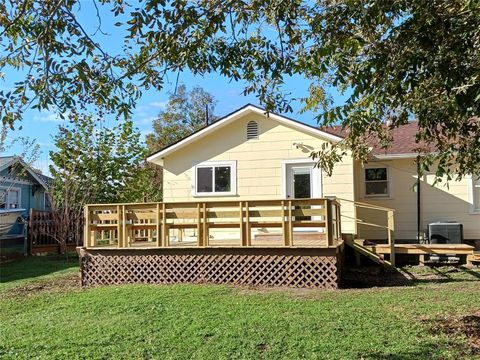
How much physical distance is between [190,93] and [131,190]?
64.3 feet

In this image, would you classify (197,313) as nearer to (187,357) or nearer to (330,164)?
(187,357)

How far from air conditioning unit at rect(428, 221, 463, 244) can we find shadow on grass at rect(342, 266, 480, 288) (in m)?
1.71

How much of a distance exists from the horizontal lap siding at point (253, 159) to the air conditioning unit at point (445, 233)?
2.31 m

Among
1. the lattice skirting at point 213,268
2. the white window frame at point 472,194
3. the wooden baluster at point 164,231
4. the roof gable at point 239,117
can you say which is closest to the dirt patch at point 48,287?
the lattice skirting at point 213,268

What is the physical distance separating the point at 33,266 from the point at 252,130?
7635 mm

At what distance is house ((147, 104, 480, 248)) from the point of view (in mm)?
13656

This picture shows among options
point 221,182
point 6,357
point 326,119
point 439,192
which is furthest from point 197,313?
point 439,192

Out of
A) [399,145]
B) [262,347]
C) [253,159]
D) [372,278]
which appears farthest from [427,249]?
[262,347]

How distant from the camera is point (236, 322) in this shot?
687cm

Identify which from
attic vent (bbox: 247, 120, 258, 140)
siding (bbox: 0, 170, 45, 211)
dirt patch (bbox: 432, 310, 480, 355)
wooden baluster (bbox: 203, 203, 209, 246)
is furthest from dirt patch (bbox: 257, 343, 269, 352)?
siding (bbox: 0, 170, 45, 211)

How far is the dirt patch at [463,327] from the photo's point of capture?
19.1ft

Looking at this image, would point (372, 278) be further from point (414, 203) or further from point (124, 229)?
point (124, 229)

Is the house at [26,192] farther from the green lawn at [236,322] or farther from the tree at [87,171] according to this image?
the green lawn at [236,322]

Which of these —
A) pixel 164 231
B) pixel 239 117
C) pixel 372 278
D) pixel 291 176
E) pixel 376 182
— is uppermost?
pixel 239 117
